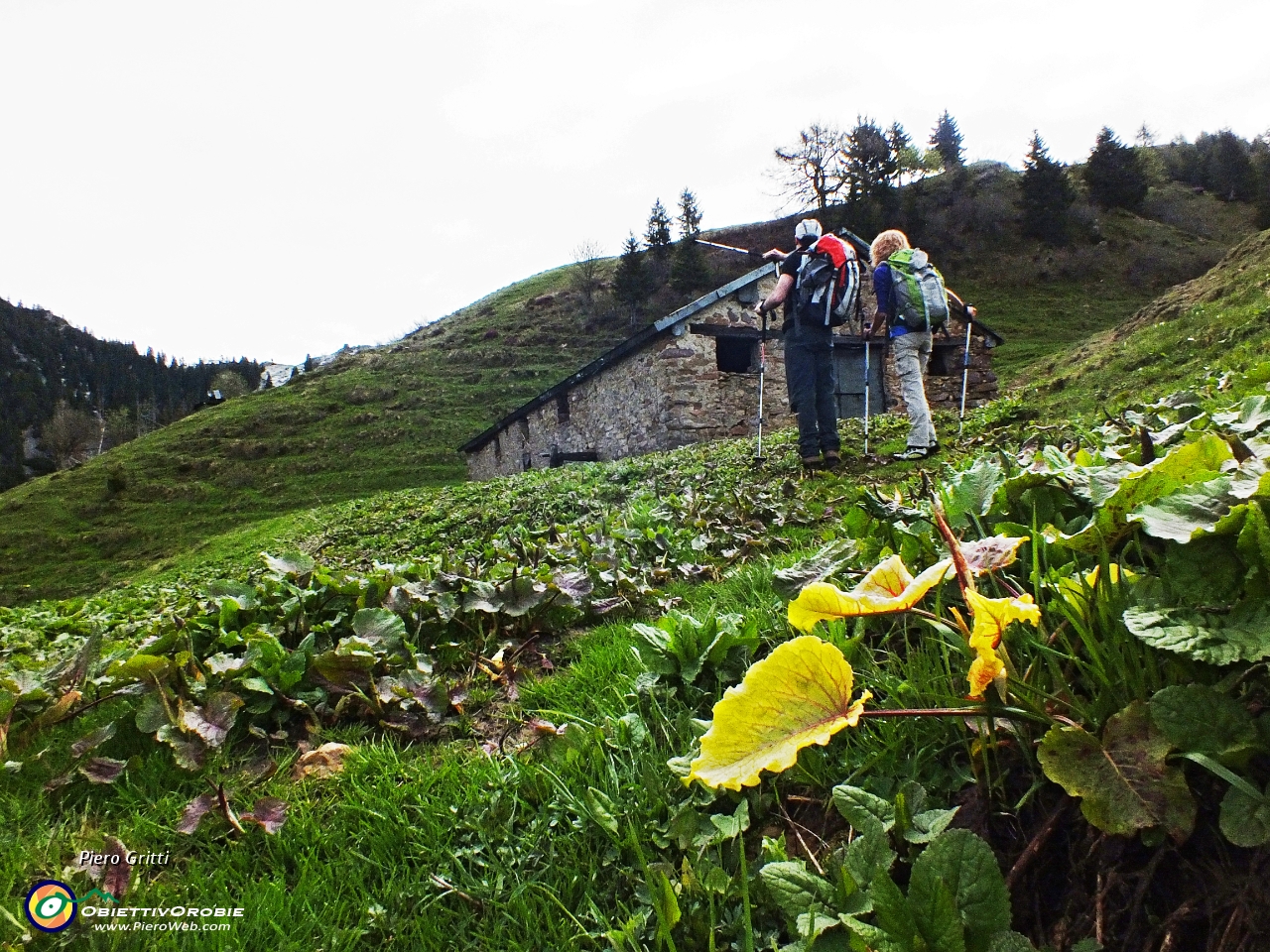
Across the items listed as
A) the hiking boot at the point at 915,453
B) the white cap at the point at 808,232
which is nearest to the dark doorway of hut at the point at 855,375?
the white cap at the point at 808,232

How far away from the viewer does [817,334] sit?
24.0 ft

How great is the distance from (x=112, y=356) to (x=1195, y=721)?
138699 millimetres

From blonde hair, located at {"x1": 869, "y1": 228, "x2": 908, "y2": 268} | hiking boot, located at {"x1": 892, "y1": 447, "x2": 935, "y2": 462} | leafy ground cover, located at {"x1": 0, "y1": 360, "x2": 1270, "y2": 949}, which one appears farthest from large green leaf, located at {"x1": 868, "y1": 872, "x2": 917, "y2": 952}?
blonde hair, located at {"x1": 869, "y1": 228, "x2": 908, "y2": 268}

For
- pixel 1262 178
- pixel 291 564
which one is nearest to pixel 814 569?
pixel 291 564

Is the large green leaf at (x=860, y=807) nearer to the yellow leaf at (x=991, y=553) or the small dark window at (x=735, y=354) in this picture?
the yellow leaf at (x=991, y=553)

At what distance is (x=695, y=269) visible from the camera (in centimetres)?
5206

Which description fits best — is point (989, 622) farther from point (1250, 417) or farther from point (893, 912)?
point (1250, 417)

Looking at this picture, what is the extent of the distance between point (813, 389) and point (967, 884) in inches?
263

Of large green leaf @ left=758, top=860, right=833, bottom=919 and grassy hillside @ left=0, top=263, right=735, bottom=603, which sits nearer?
large green leaf @ left=758, top=860, right=833, bottom=919

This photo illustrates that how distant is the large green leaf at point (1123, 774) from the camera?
927 mm

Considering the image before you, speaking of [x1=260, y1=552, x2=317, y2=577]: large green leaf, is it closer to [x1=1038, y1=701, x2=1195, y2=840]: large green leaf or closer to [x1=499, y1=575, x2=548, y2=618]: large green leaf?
[x1=499, y1=575, x2=548, y2=618]: large green leaf

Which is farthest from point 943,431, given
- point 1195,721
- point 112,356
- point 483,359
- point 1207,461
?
point 112,356

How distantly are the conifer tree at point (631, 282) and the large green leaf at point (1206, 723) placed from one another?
54.4 meters

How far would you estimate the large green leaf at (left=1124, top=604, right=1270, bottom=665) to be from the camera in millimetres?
931
